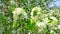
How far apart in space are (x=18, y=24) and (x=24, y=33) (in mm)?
77

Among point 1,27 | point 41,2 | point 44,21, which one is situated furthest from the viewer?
point 41,2

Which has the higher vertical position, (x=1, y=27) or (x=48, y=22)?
(x=48, y=22)

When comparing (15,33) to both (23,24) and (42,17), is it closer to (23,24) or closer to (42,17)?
(23,24)

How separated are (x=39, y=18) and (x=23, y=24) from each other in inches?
5.8

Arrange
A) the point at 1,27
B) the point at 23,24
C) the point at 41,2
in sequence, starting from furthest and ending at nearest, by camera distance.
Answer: the point at 41,2 → the point at 1,27 → the point at 23,24

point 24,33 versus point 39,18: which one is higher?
point 39,18

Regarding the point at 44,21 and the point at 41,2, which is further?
the point at 41,2

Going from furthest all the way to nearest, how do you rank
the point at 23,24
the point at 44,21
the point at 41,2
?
the point at 41,2
the point at 23,24
the point at 44,21

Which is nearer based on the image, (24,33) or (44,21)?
(44,21)

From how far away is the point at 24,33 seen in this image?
1.32 m

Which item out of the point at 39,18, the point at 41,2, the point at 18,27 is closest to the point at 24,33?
the point at 18,27

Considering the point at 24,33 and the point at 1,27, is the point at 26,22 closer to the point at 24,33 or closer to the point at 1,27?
the point at 24,33

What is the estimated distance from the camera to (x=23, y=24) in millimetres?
1306

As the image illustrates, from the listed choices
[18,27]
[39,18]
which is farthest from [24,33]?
[39,18]
